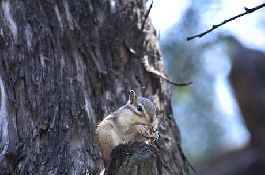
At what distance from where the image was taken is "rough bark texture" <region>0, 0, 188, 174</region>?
17.9 feet

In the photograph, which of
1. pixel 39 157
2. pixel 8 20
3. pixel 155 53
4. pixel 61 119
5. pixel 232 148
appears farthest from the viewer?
pixel 232 148

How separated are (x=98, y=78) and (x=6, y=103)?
3.46ft

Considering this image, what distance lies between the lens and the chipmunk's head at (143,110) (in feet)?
18.0

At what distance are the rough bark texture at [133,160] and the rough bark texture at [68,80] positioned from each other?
1416 millimetres

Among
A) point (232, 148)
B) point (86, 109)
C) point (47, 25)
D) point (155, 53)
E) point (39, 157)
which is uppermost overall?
point (47, 25)

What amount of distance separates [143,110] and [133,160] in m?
1.68

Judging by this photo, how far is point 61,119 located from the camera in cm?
565

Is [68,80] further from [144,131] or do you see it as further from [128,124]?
[144,131]

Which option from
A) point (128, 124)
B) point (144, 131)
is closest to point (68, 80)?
point (128, 124)

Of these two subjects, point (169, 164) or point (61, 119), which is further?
point (169, 164)

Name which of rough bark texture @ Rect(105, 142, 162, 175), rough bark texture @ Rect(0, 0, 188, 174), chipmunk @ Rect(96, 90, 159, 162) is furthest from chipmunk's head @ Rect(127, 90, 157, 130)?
rough bark texture @ Rect(105, 142, 162, 175)

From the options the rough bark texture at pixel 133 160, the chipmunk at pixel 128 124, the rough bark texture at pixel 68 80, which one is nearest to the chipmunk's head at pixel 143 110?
the chipmunk at pixel 128 124

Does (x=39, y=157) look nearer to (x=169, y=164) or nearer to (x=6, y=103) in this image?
(x=6, y=103)

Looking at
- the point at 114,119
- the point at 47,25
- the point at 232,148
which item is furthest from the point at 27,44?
the point at 232,148
